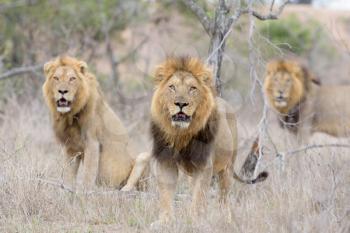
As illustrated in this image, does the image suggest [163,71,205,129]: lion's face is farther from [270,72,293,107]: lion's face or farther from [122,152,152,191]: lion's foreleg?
[270,72,293,107]: lion's face

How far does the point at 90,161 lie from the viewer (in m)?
7.32

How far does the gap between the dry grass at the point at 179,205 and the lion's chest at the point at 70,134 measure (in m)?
0.35

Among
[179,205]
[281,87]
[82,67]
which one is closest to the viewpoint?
[179,205]

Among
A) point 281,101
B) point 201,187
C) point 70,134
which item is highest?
point 281,101

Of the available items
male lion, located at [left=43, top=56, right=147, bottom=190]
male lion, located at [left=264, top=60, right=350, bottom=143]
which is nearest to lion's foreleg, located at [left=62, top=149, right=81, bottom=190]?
male lion, located at [left=43, top=56, right=147, bottom=190]

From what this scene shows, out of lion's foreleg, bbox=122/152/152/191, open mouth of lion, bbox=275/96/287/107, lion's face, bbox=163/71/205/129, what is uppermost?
lion's face, bbox=163/71/205/129

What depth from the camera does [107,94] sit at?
1349 centimetres

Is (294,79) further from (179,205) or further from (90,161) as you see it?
(179,205)

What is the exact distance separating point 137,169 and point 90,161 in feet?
1.56

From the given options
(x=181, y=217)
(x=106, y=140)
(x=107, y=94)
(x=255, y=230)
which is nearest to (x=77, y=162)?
(x=106, y=140)

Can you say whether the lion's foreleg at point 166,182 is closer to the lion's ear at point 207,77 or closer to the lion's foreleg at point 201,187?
the lion's foreleg at point 201,187

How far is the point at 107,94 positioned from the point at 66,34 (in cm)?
118

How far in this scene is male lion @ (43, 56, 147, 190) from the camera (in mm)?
7238

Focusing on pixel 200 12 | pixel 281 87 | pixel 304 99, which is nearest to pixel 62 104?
pixel 200 12
